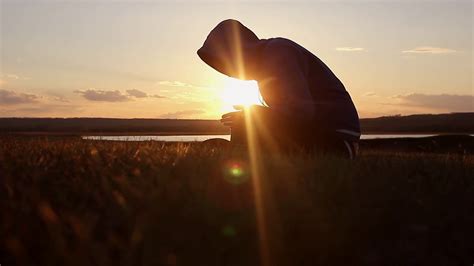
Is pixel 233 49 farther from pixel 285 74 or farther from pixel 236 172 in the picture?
pixel 236 172

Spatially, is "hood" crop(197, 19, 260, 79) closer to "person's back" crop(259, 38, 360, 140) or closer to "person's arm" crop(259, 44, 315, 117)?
"person's back" crop(259, 38, 360, 140)

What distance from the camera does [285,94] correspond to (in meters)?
6.69

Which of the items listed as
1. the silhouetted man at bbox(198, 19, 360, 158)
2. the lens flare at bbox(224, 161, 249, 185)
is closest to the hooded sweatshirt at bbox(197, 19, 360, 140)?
the silhouetted man at bbox(198, 19, 360, 158)

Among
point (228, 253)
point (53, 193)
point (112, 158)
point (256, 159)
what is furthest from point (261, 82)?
point (228, 253)

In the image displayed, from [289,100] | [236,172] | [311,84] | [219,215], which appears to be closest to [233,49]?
[311,84]

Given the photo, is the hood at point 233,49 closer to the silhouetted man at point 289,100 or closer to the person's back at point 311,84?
the silhouetted man at point 289,100

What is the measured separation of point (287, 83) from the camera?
668cm

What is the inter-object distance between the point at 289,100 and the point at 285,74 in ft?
1.06

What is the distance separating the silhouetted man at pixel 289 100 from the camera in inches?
263

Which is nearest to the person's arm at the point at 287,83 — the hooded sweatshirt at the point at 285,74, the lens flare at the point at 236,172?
the hooded sweatshirt at the point at 285,74

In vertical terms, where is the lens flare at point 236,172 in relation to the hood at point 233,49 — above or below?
below

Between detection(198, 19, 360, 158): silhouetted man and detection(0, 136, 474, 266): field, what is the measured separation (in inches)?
74.9

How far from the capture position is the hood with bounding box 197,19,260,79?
7.53 meters

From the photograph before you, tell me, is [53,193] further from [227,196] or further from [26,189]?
[227,196]
